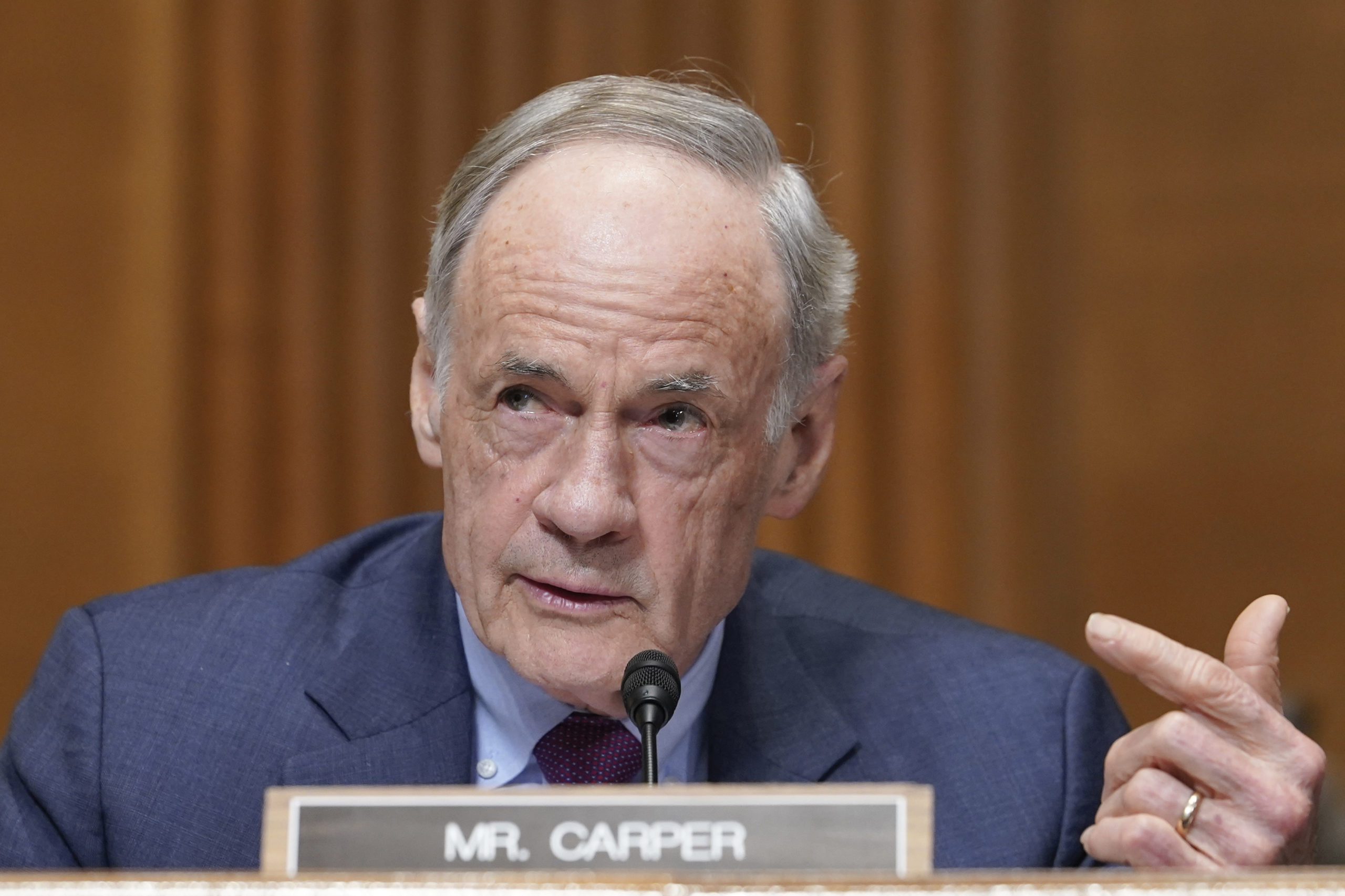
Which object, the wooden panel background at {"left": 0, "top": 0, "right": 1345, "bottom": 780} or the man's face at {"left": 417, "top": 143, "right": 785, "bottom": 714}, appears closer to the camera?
the man's face at {"left": 417, "top": 143, "right": 785, "bottom": 714}

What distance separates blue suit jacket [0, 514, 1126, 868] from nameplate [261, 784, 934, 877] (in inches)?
27.6

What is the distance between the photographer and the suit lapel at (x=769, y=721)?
1.90 metres

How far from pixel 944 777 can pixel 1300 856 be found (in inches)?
22.5

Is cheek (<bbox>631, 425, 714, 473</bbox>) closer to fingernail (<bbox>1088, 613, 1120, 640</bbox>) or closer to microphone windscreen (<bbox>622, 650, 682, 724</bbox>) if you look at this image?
microphone windscreen (<bbox>622, 650, 682, 724</bbox>)

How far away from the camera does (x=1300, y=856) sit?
139cm

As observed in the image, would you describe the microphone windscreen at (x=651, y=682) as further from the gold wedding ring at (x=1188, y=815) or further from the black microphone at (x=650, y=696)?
the gold wedding ring at (x=1188, y=815)

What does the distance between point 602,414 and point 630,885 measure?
762 mm

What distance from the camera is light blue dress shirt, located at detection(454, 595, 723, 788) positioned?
1841 mm

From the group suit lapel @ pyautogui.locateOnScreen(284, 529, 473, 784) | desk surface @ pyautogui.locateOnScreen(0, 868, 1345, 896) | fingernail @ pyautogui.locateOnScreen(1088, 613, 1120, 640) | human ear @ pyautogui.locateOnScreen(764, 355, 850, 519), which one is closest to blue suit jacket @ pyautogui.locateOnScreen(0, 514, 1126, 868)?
suit lapel @ pyautogui.locateOnScreen(284, 529, 473, 784)

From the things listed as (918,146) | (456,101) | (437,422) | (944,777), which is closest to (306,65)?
(456,101)

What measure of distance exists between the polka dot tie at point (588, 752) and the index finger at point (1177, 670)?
2.16 ft

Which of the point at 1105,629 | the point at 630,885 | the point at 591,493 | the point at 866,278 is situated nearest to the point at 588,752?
the point at 591,493

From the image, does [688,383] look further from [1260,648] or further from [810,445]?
[1260,648]

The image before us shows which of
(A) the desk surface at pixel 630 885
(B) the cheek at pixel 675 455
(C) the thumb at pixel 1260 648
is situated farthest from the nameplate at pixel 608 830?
(B) the cheek at pixel 675 455
